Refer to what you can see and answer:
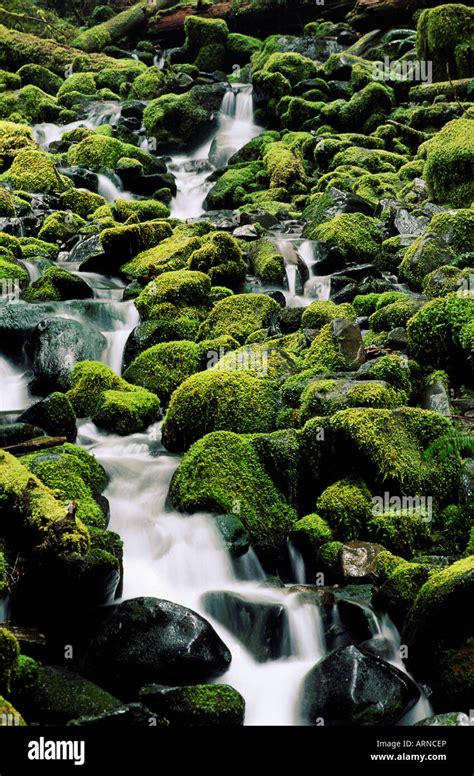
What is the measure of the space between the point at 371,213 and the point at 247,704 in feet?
38.4

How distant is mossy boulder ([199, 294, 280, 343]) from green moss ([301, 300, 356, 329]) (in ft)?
1.84

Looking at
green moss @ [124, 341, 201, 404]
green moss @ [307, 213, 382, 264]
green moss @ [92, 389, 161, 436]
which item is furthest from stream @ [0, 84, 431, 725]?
green moss @ [307, 213, 382, 264]

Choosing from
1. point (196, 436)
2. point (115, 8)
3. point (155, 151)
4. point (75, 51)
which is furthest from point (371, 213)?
point (115, 8)

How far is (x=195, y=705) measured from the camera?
16.1 feet

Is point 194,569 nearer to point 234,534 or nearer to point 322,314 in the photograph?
point 234,534

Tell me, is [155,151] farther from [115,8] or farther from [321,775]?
[321,775]

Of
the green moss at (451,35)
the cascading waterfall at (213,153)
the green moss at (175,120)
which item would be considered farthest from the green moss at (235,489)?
the green moss at (175,120)

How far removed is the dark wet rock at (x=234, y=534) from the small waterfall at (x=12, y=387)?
361 centimetres

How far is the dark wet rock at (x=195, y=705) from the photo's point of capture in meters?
4.84

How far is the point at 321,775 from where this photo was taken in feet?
13.9

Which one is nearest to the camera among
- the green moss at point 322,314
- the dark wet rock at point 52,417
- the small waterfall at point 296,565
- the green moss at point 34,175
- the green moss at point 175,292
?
the small waterfall at point 296,565

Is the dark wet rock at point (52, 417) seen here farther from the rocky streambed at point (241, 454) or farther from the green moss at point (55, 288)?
the green moss at point (55, 288)

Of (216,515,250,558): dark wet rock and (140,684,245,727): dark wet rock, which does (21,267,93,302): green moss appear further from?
(140,684,245,727): dark wet rock

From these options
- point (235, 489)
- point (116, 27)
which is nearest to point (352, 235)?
point (235, 489)
